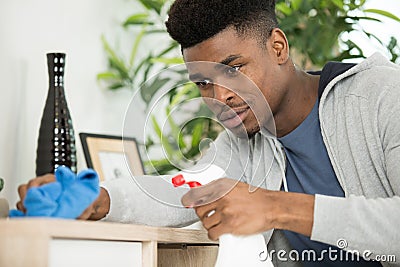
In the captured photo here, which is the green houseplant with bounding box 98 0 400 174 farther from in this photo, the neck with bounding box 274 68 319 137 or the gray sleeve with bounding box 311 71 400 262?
the gray sleeve with bounding box 311 71 400 262

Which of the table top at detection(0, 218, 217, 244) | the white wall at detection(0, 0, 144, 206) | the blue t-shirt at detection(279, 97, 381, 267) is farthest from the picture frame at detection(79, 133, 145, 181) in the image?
the table top at detection(0, 218, 217, 244)

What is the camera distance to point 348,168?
1.39m

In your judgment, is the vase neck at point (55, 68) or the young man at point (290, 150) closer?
the young man at point (290, 150)

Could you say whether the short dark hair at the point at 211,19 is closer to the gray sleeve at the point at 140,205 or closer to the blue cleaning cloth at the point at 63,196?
the gray sleeve at the point at 140,205

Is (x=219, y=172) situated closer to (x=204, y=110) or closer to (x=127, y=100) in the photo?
(x=204, y=110)

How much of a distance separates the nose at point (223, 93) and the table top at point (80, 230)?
0.87ft

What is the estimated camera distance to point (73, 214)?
3.38 feet

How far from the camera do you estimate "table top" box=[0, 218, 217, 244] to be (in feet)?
3.02

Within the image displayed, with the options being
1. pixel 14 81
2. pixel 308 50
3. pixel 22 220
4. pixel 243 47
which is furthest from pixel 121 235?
pixel 308 50

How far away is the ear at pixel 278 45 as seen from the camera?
1402 millimetres

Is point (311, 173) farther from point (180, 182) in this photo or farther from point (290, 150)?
point (180, 182)

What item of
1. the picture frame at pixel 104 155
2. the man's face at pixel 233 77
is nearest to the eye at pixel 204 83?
the man's face at pixel 233 77

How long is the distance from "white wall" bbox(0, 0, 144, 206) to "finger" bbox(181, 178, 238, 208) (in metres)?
0.60

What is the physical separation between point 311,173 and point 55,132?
0.59 metres
